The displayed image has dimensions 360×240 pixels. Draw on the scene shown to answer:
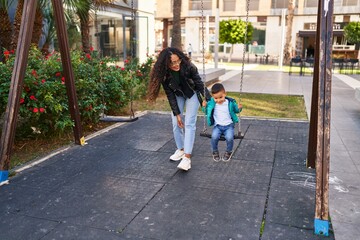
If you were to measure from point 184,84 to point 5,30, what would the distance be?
183 inches

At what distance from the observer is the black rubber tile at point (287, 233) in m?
2.99

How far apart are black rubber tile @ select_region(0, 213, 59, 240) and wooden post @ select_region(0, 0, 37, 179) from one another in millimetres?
969

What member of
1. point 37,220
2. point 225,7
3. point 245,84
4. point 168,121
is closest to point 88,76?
point 168,121

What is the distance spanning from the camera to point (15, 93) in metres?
4.19

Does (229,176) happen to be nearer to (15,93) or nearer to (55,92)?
(15,93)

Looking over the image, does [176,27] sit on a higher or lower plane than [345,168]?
higher

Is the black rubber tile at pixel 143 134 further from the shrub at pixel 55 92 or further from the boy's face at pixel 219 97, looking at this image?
the boy's face at pixel 219 97

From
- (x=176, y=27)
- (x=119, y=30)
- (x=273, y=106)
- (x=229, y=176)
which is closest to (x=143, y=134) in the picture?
(x=229, y=176)

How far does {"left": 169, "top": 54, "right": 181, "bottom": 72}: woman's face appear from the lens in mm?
4207

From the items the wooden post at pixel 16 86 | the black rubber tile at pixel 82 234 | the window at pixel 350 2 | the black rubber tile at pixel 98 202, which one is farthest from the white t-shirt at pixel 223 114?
the window at pixel 350 2

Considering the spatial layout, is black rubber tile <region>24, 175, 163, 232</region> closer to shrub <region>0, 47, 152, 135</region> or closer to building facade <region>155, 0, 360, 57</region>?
shrub <region>0, 47, 152, 135</region>

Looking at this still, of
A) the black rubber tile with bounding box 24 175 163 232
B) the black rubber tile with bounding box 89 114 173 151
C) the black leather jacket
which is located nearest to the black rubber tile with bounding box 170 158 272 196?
the black rubber tile with bounding box 24 175 163 232

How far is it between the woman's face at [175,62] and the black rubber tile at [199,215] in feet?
4.59

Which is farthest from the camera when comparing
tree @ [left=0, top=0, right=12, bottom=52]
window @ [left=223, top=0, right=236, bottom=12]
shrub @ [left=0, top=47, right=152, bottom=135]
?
window @ [left=223, top=0, right=236, bottom=12]
